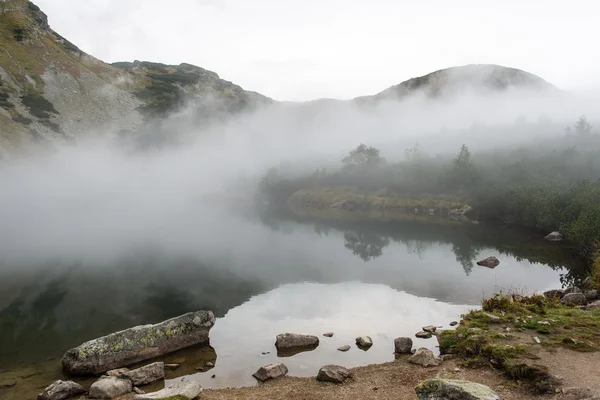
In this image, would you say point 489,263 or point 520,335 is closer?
point 520,335

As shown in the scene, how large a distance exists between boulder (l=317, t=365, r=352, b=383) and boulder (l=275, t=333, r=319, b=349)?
600cm

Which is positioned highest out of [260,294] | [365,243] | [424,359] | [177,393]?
[177,393]

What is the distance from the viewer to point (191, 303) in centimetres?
4284

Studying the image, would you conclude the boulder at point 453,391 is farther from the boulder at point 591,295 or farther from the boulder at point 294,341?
the boulder at point 591,295

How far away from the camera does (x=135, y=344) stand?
2638 centimetres

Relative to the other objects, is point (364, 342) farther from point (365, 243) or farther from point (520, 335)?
point (365, 243)

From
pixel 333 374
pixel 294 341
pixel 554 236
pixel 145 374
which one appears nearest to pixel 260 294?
pixel 294 341

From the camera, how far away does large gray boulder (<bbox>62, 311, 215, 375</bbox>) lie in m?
24.6

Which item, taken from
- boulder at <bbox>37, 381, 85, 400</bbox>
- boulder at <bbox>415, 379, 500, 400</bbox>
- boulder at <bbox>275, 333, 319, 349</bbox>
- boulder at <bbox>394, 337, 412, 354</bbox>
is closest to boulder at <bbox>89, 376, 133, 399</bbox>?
boulder at <bbox>37, 381, 85, 400</bbox>

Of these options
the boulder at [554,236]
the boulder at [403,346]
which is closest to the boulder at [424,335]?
the boulder at [403,346]

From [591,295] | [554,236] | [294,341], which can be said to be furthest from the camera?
[554,236]

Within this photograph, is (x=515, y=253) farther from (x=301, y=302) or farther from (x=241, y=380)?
(x=241, y=380)

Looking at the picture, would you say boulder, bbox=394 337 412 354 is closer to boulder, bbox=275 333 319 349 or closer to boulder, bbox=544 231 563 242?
boulder, bbox=275 333 319 349

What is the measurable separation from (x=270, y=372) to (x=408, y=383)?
27.0 ft
